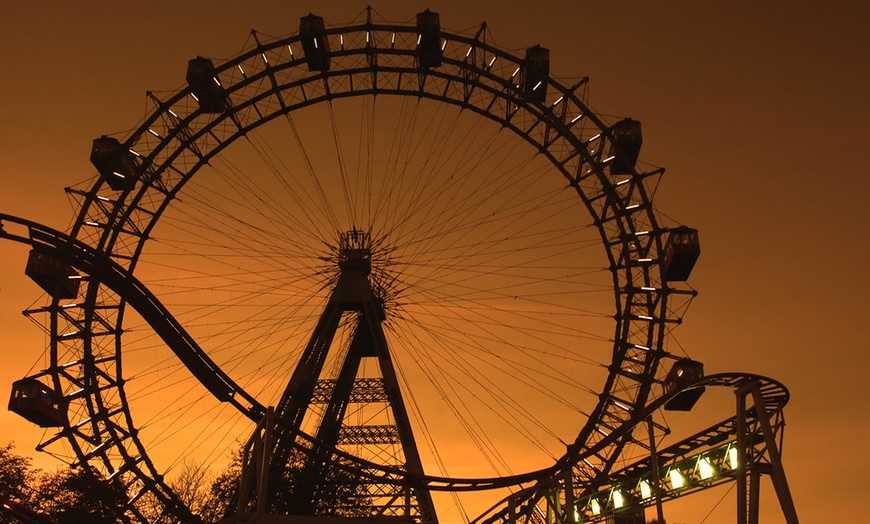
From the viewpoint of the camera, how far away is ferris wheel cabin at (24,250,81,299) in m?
39.3

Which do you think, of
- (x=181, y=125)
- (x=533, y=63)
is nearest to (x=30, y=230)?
(x=181, y=125)

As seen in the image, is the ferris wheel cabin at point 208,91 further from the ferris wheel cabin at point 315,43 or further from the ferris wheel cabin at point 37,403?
the ferris wheel cabin at point 37,403

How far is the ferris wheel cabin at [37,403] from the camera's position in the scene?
123ft

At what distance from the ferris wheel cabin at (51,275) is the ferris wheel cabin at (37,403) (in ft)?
12.0

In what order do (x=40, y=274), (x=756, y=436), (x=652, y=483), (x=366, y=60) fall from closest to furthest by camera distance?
(x=756, y=436), (x=652, y=483), (x=40, y=274), (x=366, y=60)

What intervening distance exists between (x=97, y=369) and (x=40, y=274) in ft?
14.3

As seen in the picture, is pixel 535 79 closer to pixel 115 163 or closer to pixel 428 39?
pixel 428 39

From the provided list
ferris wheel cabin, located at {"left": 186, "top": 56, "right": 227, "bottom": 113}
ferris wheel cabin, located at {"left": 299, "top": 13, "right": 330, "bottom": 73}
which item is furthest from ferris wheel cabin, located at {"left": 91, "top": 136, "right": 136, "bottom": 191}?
ferris wheel cabin, located at {"left": 299, "top": 13, "right": 330, "bottom": 73}

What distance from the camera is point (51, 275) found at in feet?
129

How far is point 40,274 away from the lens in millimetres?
39281

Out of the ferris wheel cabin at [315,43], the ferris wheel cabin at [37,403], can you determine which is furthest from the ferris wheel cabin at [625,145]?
the ferris wheel cabin at [37,403]

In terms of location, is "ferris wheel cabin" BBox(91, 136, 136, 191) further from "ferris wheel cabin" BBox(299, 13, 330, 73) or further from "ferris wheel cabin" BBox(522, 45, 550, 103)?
"ferris wheel cabin" BBox(522, 45, 550, 103)

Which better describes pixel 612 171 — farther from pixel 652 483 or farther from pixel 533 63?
pixel 652 483

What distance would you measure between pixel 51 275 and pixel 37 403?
508cm
